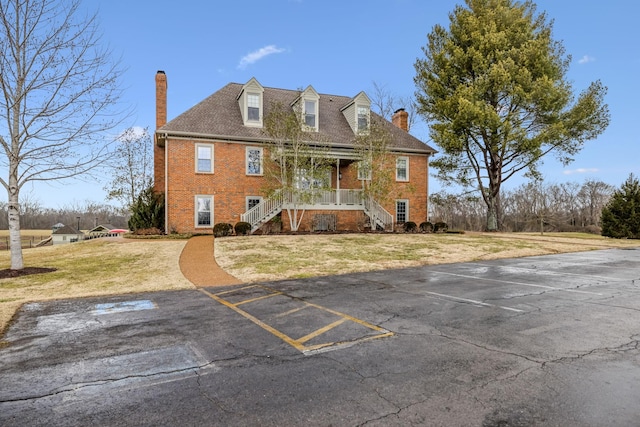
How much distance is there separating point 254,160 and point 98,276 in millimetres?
12667

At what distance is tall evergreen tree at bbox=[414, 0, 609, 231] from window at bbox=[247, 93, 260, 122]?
13548 millimetres

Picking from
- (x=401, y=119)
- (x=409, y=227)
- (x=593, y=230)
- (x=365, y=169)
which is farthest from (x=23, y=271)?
(x=593, y=230)

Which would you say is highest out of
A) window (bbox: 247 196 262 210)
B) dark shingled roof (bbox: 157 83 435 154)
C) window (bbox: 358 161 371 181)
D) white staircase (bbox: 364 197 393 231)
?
dark shingled roof (bbox: 157 83 435 154)

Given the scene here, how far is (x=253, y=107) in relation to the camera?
22.2 metres

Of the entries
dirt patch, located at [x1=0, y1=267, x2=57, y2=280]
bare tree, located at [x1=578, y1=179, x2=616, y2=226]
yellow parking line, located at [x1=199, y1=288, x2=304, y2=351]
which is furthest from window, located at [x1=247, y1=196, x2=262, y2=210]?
bare tree, located at [x1=578, y1=179, x2=616, y2=226]

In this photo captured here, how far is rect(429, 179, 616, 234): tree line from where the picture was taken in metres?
Result: 40.6

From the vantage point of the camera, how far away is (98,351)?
451 centimetres

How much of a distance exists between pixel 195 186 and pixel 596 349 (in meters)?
19.4

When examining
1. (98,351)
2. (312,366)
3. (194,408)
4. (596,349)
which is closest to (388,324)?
(312,366)

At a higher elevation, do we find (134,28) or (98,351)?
(134,28)

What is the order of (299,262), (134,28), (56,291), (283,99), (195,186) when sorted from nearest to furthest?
(56,291) < (299,262) < (134,28) < (195,186) < (283,99)

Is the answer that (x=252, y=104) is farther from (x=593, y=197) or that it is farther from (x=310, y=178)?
(x=593, y=197)

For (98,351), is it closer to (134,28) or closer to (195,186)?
(134,28)

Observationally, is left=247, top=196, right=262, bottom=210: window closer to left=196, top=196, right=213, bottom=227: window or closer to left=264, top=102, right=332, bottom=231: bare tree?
left=264, top=102, right=332, bottom=231: bare tree
